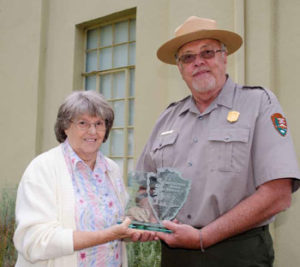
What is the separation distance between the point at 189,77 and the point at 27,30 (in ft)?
17.9

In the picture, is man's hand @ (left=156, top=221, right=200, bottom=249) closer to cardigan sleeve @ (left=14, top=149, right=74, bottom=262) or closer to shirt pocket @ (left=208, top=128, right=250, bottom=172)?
shirt pocket @ (left=208, top=128, right=250, bottom=172)

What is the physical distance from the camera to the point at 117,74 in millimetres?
6176

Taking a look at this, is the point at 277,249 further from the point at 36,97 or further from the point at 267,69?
the point at 36,97

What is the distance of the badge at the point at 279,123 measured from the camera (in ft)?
6.51

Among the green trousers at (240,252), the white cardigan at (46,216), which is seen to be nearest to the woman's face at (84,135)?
the white cardigan at (46,216)

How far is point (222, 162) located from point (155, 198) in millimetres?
441

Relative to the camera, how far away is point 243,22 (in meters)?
4.02

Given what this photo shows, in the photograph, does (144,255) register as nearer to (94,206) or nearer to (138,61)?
(94,206)

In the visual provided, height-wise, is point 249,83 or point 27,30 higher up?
point 27,30

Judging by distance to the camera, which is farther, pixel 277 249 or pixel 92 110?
pixel 277 249

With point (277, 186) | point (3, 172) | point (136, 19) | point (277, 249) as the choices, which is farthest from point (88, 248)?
point (3, 172)

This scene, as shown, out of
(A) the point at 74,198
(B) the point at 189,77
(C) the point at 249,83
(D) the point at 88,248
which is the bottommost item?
(D) the point at 88,248

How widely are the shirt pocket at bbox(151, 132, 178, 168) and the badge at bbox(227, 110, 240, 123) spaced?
1.25 ft

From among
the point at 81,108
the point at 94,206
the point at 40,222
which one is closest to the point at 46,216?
the point at 40,222
